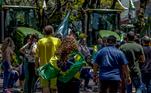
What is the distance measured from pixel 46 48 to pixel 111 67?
157 cm

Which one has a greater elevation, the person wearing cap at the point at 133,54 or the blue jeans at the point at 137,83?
the person wearing cap at the point at 133,54

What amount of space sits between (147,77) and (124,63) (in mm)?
3132

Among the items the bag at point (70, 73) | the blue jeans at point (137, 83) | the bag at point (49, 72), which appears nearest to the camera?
the bag at point (70, 73)

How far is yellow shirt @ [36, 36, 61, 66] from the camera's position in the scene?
12.1 meters

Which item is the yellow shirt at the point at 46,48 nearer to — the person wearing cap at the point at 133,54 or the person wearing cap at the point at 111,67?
the person wearing cap at the point at 111,67

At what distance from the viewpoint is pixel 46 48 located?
12188 millimetres

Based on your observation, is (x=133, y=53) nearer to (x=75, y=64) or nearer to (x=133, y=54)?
(x=133, y=54)

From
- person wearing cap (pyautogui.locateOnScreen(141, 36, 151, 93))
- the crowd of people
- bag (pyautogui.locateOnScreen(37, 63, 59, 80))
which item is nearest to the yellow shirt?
the crowd of people

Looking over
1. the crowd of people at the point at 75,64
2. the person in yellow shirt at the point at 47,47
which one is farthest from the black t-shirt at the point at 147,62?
the person in yellow shirt at the point at 47,47

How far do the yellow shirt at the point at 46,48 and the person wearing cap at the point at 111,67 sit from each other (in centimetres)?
116

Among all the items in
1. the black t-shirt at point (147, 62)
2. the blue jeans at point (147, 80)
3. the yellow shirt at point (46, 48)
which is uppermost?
the yellow shirt at point (46, 48)

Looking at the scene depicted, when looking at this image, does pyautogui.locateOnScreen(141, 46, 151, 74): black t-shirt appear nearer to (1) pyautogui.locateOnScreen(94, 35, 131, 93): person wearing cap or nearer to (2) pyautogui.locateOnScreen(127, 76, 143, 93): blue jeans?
(2) pyautogui.locateOnScreen(127, 76, 143, 93): blue jeans

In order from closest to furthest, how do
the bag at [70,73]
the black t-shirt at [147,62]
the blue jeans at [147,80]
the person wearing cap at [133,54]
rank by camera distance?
the bag at [70,73]
the person wearing cap at [133,54]
the black t-shirt at [147,62]
the blue jeans at [147,80]

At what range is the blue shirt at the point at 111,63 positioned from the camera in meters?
11.4
